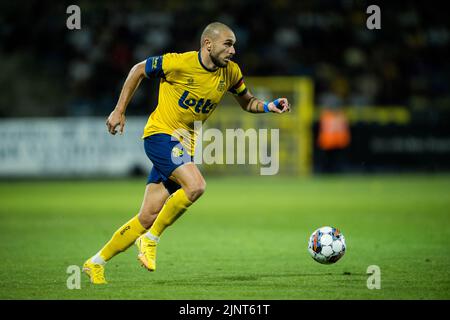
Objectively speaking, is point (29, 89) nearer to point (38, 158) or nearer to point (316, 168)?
point (38, 158)

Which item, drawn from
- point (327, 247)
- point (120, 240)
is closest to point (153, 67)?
point (120, 240)

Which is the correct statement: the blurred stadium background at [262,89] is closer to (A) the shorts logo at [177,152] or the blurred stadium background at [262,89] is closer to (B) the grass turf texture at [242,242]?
(B) the grass turf texture at [242,242]

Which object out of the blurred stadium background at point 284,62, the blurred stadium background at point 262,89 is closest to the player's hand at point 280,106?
the blurred stadium background at point 262,89

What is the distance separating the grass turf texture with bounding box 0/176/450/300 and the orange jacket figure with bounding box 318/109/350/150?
2591 mm

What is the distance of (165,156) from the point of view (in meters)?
7.31

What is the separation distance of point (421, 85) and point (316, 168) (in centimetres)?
386

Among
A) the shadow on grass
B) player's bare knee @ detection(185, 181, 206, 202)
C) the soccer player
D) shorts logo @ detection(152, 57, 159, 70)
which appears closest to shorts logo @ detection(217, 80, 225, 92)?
the soccer player

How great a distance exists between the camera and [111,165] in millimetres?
21500

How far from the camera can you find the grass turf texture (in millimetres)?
6801

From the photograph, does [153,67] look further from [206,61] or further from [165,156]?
[165,156]

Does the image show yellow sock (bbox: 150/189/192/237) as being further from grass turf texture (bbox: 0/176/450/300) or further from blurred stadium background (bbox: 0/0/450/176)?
blurred stadium background (bbox: 0/0/450/176)

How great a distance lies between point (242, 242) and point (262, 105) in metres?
2.59

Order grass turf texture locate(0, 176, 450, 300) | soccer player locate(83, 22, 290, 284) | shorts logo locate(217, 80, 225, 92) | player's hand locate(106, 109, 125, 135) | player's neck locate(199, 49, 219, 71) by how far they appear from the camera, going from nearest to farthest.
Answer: grass turf texture locate(0, 176, 450, 300) → player's hand locate(106, 109, 125, 135) → soccer player locate(83, 22, 290, 284) → player's neck locate(199, 49, 219, 71) → shorts logo locate(217, 80, 225, 92)

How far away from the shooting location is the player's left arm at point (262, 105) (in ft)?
25.4
